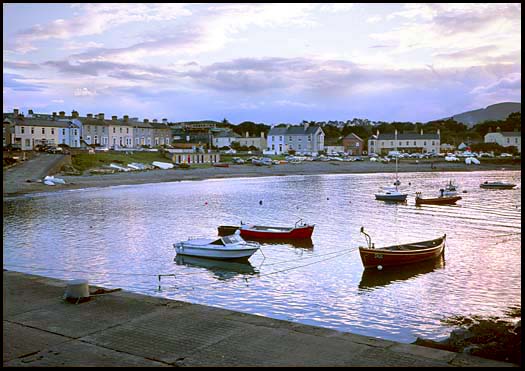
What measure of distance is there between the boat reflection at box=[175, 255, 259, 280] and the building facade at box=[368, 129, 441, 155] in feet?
391

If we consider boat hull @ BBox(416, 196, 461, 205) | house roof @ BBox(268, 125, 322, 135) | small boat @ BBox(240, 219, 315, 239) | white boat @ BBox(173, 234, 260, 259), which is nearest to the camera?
white boat @ BBox(173, 234, 260, 259)

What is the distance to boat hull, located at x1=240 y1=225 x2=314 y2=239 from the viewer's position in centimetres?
2945

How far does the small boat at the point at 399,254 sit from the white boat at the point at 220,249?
490 centimetres

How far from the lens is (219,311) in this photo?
13.2m

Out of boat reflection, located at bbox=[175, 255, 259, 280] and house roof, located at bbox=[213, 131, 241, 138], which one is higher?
house roof, located at bbox=[213, 131, 241, 138]

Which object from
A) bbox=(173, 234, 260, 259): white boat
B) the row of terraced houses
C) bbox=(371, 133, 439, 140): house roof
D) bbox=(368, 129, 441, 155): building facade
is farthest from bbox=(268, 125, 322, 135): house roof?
bbox=(173, 234, 260, 259): white boat

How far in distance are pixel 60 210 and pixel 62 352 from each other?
34.3 meters

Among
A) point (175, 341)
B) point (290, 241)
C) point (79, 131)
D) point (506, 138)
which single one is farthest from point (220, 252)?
point (506, 138)

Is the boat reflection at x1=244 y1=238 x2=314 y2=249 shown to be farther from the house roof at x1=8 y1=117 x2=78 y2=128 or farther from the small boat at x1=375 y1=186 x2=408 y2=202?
the house roof at x1=8 y1=117 x2=78 y2=128

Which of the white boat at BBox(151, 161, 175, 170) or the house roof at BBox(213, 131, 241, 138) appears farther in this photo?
the house roof at BBox(213, 131, 241, 138)

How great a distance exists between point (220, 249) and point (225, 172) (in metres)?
62.9

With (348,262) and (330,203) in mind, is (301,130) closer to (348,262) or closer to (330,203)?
(330,203)

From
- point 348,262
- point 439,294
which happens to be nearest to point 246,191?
point 348,262

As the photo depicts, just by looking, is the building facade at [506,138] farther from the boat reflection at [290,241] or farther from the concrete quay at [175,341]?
the concrete quay at [175,341]
